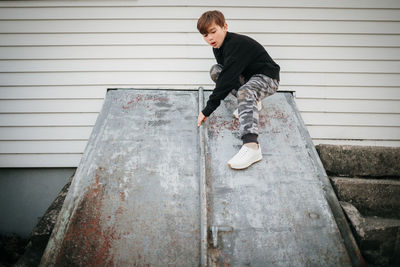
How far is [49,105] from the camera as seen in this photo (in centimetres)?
311

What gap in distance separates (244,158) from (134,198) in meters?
0.85

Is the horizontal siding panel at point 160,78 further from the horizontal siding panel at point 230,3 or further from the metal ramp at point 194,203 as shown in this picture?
the metal ramp at point 194,203

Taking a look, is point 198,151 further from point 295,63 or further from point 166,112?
point 295,63

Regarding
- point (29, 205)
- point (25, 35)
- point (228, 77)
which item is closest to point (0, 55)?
point (25, 35)

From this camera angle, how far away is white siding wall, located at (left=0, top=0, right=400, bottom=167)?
2.97m

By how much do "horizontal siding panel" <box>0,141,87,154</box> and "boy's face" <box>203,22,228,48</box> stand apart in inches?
89.1

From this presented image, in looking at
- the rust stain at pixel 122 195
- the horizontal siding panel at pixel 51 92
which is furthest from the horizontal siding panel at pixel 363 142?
the rust stain at pixel 122 195

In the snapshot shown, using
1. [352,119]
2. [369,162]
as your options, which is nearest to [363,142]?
[352,119]

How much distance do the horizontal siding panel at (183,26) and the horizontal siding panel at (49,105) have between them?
2.89 feet

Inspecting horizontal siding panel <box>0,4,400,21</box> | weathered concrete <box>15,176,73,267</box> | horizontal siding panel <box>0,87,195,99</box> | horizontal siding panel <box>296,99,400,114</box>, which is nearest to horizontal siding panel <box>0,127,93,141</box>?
horizontal siding panel <box>0,87,195,99</box>

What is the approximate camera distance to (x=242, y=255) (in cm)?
139

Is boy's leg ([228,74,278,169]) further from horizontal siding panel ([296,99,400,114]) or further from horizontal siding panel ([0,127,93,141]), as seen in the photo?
horizontal siding panel ([0,127,93,141])

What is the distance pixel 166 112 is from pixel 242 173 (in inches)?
37.9

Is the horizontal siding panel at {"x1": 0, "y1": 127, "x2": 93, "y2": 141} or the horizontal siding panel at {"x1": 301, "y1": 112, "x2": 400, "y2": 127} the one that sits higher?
the horizontal siding panel at {"x1": 301, "y1": 112, "x2": 400, "y2": 127}
